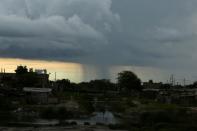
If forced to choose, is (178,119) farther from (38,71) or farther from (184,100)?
(38,71)

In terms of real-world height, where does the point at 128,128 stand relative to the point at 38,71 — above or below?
below

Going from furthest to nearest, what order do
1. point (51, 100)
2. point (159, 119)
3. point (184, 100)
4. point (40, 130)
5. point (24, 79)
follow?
point (24, 79) < point (184, 100) < point (51, 100) < point (159, 119) < point (40, 130)

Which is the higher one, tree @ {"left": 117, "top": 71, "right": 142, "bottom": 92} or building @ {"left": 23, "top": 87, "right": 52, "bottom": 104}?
tree @ {"left": 117, "top": 71, "right": 142, "bottom": 92}

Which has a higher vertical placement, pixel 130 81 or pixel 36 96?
pixel 130 81

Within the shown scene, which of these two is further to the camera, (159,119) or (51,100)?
(51,100)

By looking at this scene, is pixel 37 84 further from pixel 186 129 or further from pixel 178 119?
pixel 186 129

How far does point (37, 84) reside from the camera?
146m

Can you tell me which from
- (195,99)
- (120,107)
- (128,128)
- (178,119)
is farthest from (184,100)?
(128,128)

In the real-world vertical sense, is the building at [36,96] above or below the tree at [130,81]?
below

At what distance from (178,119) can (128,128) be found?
512 inches

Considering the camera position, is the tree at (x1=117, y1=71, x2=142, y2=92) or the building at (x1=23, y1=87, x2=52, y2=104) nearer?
the building at (x1=23, y1=87, x2=52, y2=104)

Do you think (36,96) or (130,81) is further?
(130,81)

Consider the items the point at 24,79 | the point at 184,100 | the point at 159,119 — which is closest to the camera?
the point at 159,119

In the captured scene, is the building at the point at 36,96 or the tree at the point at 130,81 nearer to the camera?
the building at the point at 36,96
